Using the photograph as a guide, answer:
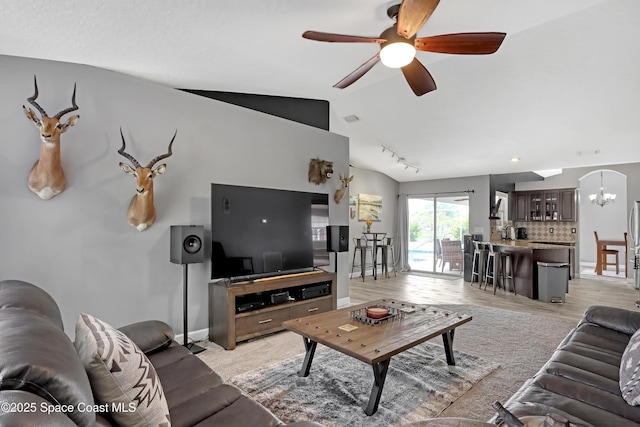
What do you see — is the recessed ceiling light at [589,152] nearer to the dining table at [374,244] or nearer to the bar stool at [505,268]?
the bar stool at [505,268]

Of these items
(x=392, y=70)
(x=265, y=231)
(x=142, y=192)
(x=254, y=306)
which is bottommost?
(x=254, y=306)

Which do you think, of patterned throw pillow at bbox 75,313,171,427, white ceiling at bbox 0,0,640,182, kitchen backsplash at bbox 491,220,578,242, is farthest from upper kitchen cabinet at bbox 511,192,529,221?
patterned throw pillow at bbox 75,313,171,427

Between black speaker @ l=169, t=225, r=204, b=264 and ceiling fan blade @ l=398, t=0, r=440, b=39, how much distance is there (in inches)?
94.4

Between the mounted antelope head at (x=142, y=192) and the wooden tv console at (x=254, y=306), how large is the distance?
98 centimetres

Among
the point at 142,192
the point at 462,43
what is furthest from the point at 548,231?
the point at 142,192

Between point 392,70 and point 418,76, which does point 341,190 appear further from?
point 418,76

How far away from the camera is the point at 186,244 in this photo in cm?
316

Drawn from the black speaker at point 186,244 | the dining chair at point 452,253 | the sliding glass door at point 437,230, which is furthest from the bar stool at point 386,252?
the black speaker at point 186,244

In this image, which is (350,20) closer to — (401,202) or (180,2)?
(180,2)

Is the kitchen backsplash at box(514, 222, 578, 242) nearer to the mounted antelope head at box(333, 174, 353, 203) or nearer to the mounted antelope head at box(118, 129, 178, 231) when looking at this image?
the mounted antelope head at box(333, 174, 353, 203)

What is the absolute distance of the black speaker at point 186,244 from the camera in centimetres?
315

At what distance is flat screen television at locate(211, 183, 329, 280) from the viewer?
355 centimetres

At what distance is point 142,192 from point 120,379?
226 cm

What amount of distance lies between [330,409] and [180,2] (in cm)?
282
